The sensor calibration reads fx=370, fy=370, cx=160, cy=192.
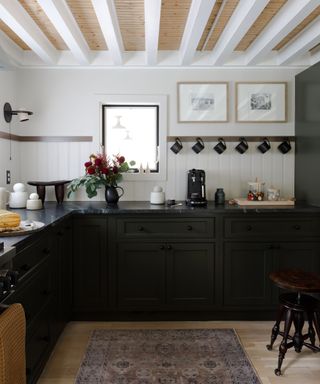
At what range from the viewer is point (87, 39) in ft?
10.2

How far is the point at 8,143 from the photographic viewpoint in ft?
10.5

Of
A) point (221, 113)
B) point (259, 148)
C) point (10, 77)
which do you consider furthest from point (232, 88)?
point (10, 77)

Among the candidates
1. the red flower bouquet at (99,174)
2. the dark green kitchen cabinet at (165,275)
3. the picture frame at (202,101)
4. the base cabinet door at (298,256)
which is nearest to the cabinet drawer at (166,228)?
the dark green kitchen cabinet at (165,275)

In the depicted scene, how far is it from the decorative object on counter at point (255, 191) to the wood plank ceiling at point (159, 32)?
3.60 feet

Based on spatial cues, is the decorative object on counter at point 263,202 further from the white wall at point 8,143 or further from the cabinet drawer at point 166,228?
the white wall at point 8,143

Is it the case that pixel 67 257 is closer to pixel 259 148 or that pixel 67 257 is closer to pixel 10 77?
pixel 10 77

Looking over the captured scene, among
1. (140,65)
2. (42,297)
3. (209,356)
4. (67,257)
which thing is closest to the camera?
(42,297)

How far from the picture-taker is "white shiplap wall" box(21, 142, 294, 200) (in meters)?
3.50

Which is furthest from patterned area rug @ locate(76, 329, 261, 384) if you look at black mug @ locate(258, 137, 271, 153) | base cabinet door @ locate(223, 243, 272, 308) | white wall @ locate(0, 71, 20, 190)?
black mug @ locate(258, 137, 271, 153)

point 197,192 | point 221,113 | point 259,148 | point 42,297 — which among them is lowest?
point 42,297

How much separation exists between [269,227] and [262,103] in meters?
1.25

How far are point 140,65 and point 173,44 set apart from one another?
0.37m

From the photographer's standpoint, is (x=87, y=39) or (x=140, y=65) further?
(x=140, y=65)

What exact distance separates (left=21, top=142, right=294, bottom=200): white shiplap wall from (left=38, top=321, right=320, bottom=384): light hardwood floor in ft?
3.86
